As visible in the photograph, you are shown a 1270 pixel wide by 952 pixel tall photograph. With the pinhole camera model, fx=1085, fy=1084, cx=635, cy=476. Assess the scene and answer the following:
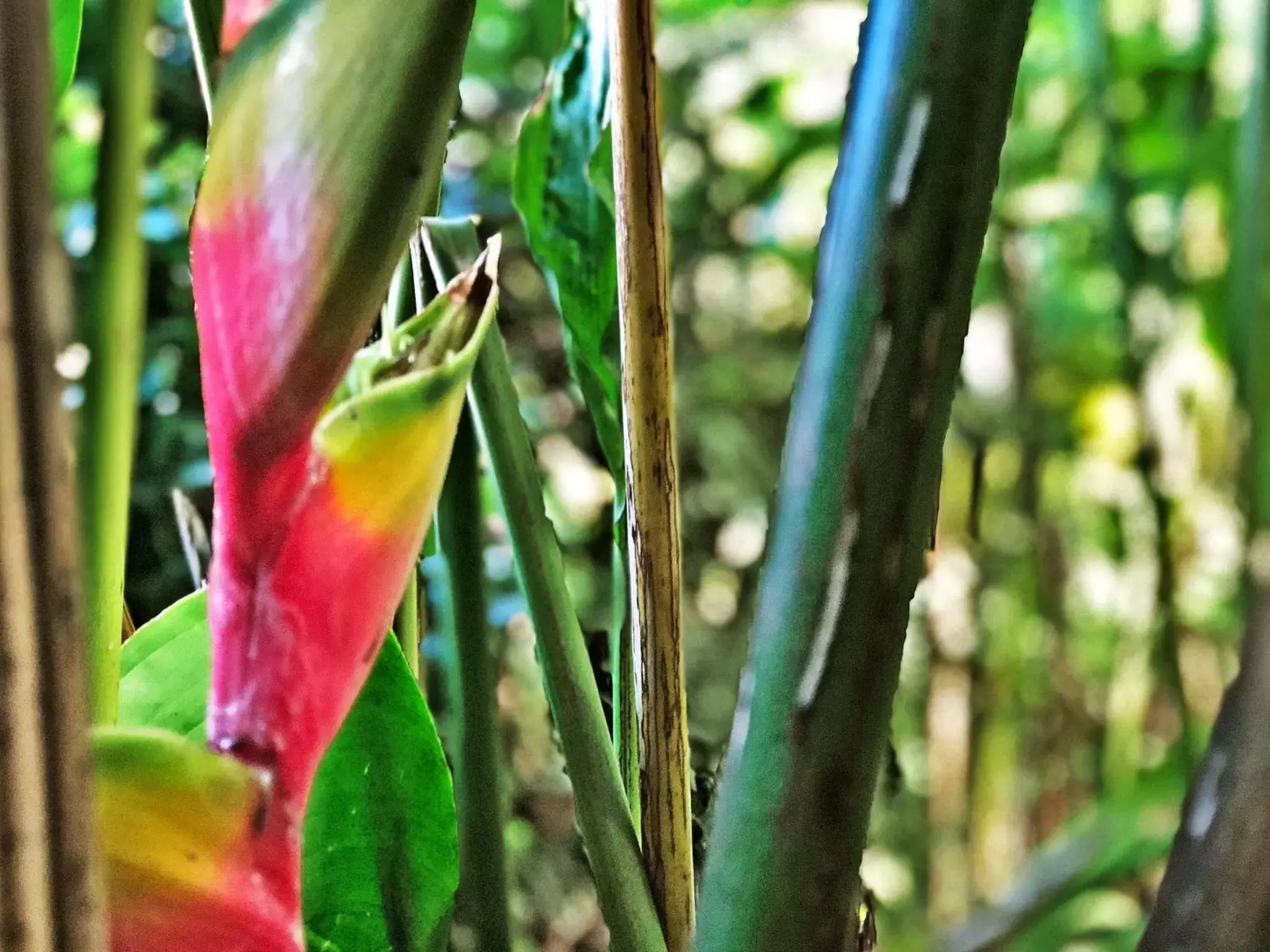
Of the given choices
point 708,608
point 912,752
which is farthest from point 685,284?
point 912,752

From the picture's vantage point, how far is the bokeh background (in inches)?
19.5

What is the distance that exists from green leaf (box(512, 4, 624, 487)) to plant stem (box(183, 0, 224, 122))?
0.06m

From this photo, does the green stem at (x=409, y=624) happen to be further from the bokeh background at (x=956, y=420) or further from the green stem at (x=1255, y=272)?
the bokeh background at (x=956, y=420)

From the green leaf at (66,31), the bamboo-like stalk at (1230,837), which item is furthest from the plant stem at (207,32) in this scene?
the bamboo-like stalk at (1230,837)

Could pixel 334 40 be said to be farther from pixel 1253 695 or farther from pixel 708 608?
pixel 708 608

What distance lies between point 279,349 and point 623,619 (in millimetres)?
103

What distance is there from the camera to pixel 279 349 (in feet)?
0.35

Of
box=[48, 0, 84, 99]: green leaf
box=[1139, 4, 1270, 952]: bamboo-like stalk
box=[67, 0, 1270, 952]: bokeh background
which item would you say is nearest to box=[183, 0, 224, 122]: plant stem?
box=[48, 0, 84, 99]: green leaf

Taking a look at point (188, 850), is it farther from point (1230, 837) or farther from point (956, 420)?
point (956, 420)

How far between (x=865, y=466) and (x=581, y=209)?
0.12m

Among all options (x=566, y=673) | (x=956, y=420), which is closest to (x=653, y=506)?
(x=566, y=673)

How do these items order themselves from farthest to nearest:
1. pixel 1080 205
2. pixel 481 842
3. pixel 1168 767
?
pixel 1080 205, pixel 1168 767, pixel 481 842

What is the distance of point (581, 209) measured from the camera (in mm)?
207

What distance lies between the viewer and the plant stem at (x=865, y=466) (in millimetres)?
96
